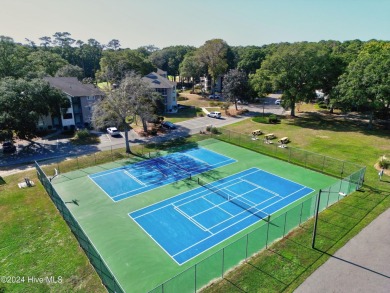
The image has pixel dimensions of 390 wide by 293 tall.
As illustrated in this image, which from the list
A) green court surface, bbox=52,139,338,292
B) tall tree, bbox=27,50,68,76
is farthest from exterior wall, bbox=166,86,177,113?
tall tree, bbox=27,50,68,76

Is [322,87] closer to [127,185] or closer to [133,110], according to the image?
[133,110]

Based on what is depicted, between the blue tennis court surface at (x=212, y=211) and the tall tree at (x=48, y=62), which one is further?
the tall tree at (x=48, y=62)

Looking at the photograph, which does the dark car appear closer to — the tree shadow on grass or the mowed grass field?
the mowed grass field

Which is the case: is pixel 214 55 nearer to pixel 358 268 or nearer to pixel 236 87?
pixel 236 87

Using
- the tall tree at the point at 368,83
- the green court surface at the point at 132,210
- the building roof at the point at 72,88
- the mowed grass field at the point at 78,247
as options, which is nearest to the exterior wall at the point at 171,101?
the building roof at the point at 72,88

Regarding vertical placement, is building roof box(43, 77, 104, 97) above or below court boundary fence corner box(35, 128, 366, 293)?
above

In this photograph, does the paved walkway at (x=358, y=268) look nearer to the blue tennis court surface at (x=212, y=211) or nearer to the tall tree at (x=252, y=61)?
the blue tennis court surface at (x=212, y=211)
